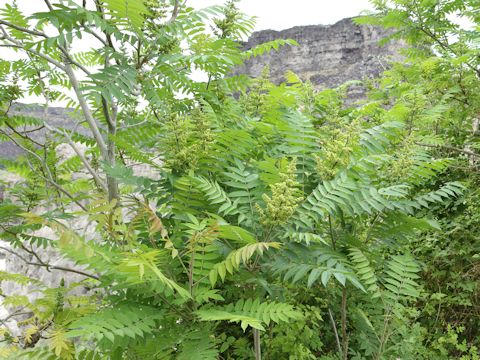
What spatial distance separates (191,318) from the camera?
180 cm

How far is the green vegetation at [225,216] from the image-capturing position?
1698 millimetres

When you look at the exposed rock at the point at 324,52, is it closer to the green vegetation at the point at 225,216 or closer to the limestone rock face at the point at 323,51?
the limestone rock face at the point at 323,51

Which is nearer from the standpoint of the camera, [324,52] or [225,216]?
[225,216]

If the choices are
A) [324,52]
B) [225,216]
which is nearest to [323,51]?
[324,52]

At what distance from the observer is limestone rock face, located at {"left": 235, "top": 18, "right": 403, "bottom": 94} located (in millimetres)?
25266

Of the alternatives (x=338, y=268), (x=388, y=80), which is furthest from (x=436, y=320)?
(x=388, y=80)

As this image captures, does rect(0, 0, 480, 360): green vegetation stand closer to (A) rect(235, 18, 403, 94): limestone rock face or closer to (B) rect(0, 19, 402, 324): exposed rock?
(B) rect(0, 19, 402, 324): exposed rock

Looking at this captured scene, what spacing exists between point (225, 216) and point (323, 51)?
27.0m

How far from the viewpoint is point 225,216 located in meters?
2.09

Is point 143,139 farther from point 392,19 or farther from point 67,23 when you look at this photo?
point 392,19

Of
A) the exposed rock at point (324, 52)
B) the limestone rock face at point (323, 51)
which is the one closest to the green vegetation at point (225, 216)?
the exposed rock at point (324, 52)

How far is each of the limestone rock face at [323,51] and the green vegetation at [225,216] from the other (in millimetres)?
22298

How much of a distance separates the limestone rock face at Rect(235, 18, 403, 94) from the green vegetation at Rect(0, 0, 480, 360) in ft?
73.2

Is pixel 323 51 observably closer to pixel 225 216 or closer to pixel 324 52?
pixel 324 52
